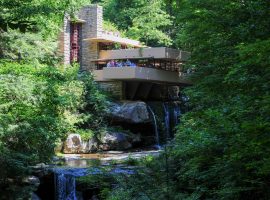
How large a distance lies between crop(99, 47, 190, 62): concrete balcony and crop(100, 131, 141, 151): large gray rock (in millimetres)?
4696

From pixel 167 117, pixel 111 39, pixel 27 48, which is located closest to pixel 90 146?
pixel 167 117

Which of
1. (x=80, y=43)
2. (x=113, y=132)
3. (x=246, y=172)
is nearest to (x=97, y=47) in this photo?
(x=80, y=43)

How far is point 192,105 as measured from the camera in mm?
12211

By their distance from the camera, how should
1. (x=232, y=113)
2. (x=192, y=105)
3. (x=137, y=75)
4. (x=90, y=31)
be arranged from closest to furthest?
(x=232, y=113), (x=192, y=105), (x=137, y=75), (x=90, y=31)

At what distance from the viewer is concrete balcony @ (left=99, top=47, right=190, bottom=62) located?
20594 mm

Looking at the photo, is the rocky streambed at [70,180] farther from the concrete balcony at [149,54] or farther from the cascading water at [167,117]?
the concrete balcony at [149,54]

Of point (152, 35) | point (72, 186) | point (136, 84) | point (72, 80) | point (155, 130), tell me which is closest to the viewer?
point (72, 186)

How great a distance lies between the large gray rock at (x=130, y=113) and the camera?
18656 millimetres

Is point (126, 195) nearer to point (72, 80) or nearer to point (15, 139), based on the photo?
point (15, 139)

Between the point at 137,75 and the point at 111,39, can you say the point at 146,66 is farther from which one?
the point at 111,39

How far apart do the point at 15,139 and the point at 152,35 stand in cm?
1657

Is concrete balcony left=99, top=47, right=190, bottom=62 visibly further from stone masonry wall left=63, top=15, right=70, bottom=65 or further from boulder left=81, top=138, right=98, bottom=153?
boulder left=81, top=138, right=98, bottom=153

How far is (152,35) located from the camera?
2594 cm

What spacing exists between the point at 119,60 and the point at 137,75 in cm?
223
